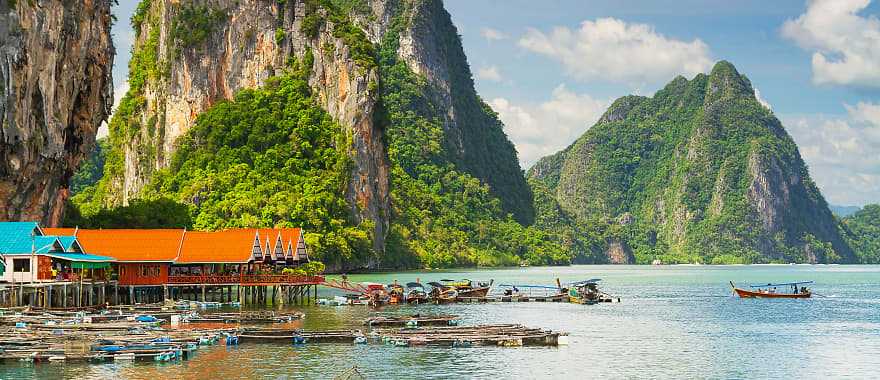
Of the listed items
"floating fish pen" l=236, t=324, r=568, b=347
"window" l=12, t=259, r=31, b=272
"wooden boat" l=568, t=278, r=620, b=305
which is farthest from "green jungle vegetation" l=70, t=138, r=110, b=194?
"floating fish pen" l=236, t=324, r=568, b=347

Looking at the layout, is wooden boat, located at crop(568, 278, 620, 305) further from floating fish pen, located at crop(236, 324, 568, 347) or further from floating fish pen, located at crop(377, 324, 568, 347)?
floating fish pen, located at crop(236, 324, 568, 347)

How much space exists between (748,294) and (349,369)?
56898 millimetres

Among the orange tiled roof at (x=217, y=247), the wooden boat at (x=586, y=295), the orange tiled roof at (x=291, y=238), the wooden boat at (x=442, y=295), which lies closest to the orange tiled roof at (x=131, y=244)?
the orange tiled roof at (x=217, y=247)

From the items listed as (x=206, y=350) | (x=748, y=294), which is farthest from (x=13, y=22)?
(x=748, y=294)

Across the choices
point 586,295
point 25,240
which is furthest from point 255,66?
point 25,240

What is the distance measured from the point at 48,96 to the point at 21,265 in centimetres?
1433

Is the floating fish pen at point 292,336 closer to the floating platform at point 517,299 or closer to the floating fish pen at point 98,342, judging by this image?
the floating fish pen at point 98,342

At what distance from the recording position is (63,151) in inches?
3022

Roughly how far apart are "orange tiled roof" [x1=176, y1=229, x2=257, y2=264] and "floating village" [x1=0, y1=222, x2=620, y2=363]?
6 cm

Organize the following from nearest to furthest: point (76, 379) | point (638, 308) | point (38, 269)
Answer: point (76, 379) < point (38, 269) < point (638, 308)

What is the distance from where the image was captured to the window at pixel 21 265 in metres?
61.6

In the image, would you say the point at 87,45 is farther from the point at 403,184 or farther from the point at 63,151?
the point at 403,184

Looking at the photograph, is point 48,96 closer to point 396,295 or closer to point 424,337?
point 396,295

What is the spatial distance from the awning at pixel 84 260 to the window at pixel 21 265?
1.24m
